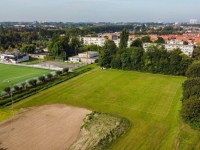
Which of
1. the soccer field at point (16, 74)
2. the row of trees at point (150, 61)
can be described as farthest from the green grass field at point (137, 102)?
the soccer field at point (16, 74)

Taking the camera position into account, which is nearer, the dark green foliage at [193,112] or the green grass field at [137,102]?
the green grass field at [137,102]

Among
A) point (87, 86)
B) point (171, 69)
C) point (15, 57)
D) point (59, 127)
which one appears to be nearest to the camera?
point (59, 127)

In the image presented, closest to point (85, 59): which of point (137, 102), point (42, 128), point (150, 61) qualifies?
point (150, 61)

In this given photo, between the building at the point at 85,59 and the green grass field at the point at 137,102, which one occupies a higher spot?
the building at the point at 85,59

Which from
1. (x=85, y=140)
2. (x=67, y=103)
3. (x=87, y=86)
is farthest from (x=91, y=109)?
(x=87, y=86)

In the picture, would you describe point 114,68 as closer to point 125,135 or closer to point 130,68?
point 130,68

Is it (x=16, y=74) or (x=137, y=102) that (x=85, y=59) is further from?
(x=137, y=102)

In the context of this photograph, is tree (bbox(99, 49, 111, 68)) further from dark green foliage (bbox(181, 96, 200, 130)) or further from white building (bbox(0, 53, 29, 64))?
dark green foliage (bbox(181, 96, 200, 130))

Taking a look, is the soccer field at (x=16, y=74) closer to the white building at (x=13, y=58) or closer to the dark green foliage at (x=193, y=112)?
the white building at (x=13, y=58)
